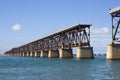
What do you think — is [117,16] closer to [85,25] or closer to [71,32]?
[85,25]

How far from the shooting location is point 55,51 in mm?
174125

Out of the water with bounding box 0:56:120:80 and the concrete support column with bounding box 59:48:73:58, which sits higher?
the concrete support column with bounding box 59:48:73:58

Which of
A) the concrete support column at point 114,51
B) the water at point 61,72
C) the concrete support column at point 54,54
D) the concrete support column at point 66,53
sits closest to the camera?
the water at point 61,72

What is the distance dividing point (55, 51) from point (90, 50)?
54.4 m

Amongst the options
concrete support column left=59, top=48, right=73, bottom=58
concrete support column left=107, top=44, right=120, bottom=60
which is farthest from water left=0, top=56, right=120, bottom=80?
concrete support column left=59, top=48, right=73, bottom=58

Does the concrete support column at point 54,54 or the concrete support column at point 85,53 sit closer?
the concrete support column at point 85,53

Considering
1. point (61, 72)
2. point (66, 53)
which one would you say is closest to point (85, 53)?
point (66, 53)

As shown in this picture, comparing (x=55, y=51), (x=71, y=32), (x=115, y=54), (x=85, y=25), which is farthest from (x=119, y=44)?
(x=55, y=51)

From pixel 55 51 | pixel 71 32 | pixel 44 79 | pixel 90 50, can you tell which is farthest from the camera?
Answer: pixel 55 51

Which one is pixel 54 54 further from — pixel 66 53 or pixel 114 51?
pixel 114 51

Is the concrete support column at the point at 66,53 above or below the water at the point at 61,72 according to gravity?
above

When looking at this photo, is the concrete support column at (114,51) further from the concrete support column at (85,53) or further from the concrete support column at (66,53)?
the concrete support column at (66,53)

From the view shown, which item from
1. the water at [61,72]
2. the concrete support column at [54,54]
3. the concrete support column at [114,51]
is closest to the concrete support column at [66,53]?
the concrete support column at [54,54]

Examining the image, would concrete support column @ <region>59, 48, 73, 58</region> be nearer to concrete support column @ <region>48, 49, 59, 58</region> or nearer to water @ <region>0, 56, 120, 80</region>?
concrete support column @ <region>48, 49, 59, 58</region>
